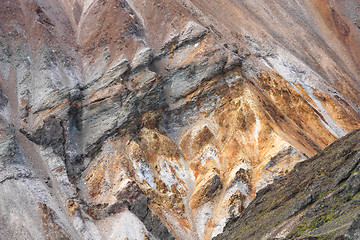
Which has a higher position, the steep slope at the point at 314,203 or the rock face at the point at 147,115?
the rock face at the point at 147,115

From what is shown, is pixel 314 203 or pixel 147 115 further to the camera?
pixel 147 115

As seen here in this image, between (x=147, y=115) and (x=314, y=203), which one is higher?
A: (x=147, y=115)

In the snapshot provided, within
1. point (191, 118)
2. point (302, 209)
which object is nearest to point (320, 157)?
point (302, 209)

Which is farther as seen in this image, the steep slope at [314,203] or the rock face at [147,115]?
the rock face at [147,115]
